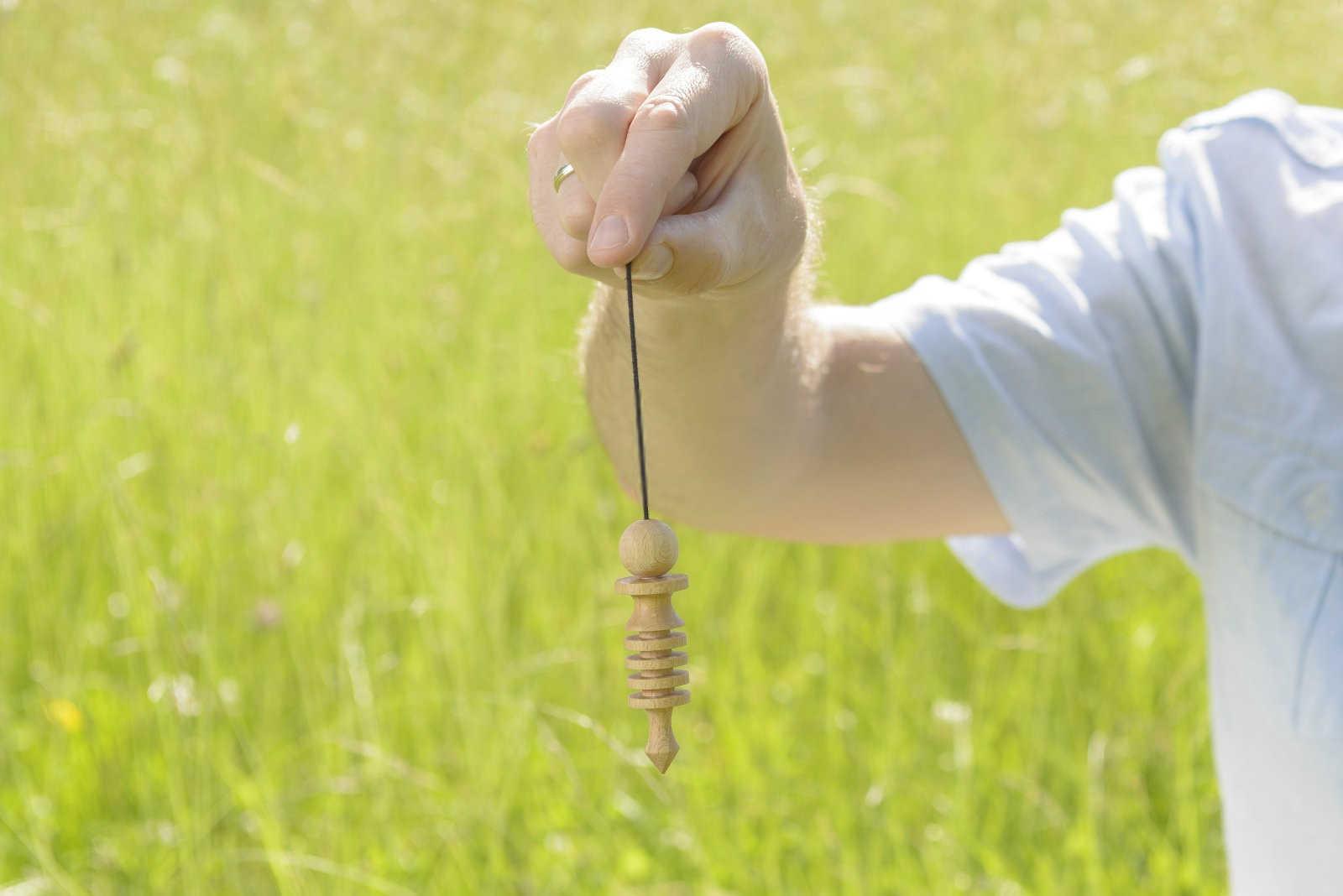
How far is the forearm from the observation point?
107 centimetres

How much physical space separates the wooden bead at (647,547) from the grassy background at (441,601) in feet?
1.56

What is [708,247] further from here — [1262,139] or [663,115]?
[1262,139]

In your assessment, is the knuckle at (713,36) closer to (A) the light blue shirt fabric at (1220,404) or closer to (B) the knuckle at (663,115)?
(B) the knuckle at (663,115)

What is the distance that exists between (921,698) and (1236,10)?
1.47 metres

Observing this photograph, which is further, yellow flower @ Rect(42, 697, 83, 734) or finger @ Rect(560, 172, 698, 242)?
yellow flower @ Rect(42, 697, 83, 734)

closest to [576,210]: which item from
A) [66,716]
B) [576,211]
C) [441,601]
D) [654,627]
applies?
[576,211]

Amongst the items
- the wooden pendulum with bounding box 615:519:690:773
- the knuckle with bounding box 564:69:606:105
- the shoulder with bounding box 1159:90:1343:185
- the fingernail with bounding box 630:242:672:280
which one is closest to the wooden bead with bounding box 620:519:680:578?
the wooden pendulum with bounding box 615:519:690:773

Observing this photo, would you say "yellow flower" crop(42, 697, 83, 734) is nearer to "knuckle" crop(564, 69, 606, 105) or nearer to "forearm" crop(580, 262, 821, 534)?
"forearm" crop(580, 262, 821, 534)

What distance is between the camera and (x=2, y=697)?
1963mm

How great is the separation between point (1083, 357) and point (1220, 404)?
0.14 meters

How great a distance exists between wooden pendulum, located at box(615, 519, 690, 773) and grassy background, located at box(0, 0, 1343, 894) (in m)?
0.46

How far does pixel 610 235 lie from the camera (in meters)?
0.70

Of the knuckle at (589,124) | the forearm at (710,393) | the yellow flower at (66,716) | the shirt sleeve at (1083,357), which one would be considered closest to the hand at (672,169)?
the knuckle at (589,124)

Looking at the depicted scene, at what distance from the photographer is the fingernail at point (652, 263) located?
733mm
